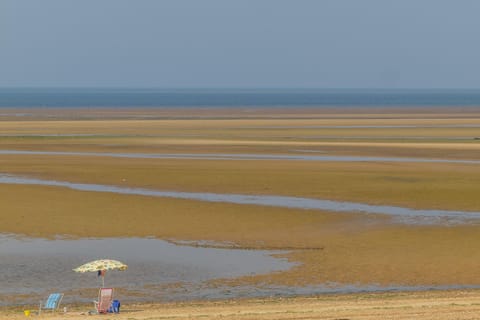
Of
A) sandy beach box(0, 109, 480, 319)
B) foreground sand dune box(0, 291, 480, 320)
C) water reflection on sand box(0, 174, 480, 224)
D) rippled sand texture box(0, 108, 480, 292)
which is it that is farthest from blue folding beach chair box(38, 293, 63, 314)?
water reflection on sand box(0, 174, 480, 224)

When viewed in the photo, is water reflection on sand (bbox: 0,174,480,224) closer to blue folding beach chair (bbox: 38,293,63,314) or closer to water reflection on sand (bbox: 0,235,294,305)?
water reflection on sand (bbox: 0,235,294,305)

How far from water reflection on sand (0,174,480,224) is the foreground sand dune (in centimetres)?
1301

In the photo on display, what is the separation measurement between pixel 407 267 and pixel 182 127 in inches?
2912

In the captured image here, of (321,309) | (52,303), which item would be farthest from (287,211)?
(52,303)

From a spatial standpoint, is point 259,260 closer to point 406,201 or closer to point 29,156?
point 406,201

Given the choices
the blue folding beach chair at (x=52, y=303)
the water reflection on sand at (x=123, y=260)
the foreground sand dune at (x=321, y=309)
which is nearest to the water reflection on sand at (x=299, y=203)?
the water reflection on sand at (x=123, y=260)

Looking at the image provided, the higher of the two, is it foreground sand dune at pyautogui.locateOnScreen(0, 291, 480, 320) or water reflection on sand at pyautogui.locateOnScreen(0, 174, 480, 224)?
foreground sand dune at pyautogui.locateOnScreen(0, 291, 480, 320)

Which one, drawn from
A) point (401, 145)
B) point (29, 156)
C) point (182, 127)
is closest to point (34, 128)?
point (182, 127)

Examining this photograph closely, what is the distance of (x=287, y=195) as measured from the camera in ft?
135

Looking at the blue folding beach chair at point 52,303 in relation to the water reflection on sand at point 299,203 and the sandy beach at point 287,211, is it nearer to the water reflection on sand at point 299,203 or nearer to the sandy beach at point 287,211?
the sandy beach at point 287,211

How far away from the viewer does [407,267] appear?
25.1m

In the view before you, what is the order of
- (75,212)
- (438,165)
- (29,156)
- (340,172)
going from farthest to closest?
(29,156) < (438,165) < (340,172) < (75,212)

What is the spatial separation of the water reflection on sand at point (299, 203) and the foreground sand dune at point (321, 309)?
13.0 m

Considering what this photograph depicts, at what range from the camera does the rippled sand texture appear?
85.9ft
